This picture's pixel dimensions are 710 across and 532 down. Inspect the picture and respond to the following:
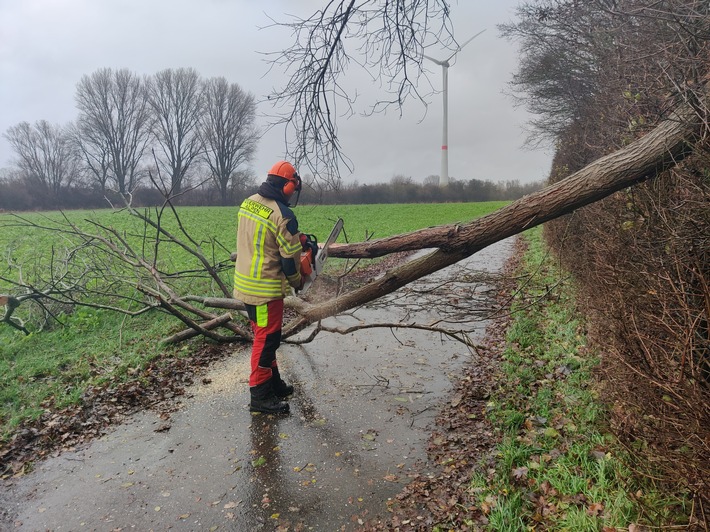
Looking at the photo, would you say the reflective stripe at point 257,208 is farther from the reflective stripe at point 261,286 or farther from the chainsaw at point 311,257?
the reflective stripe at point 261,286

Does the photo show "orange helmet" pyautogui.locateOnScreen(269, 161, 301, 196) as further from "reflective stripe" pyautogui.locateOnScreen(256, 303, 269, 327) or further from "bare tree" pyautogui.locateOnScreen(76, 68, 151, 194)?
"bare tree" pyautogui.locateOnScreen(76, 68, 151, 194)

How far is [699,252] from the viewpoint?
291 centimetres

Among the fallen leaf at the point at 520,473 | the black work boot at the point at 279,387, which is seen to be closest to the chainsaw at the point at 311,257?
the black work boot at the point at 279,387

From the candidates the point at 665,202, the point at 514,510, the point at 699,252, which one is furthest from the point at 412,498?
the point at 665,202

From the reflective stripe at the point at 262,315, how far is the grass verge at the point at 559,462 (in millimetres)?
2393

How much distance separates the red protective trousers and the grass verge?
2.26 m

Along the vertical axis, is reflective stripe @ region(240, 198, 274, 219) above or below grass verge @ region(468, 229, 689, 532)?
above

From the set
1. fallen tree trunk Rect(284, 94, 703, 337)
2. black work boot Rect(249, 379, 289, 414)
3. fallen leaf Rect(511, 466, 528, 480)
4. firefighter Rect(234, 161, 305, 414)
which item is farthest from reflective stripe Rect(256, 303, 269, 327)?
fallen leaf Rect(511, 466, 528, 480)

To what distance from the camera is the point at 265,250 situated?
4.49 meters

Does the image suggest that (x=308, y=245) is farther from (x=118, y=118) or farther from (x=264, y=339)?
(x=118, y=118)

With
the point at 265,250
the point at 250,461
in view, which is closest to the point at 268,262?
the point at 265,250

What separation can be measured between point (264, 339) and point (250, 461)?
1187mm

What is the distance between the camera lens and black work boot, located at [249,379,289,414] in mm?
4652

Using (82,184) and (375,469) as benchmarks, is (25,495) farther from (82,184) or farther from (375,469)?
(82,184)
